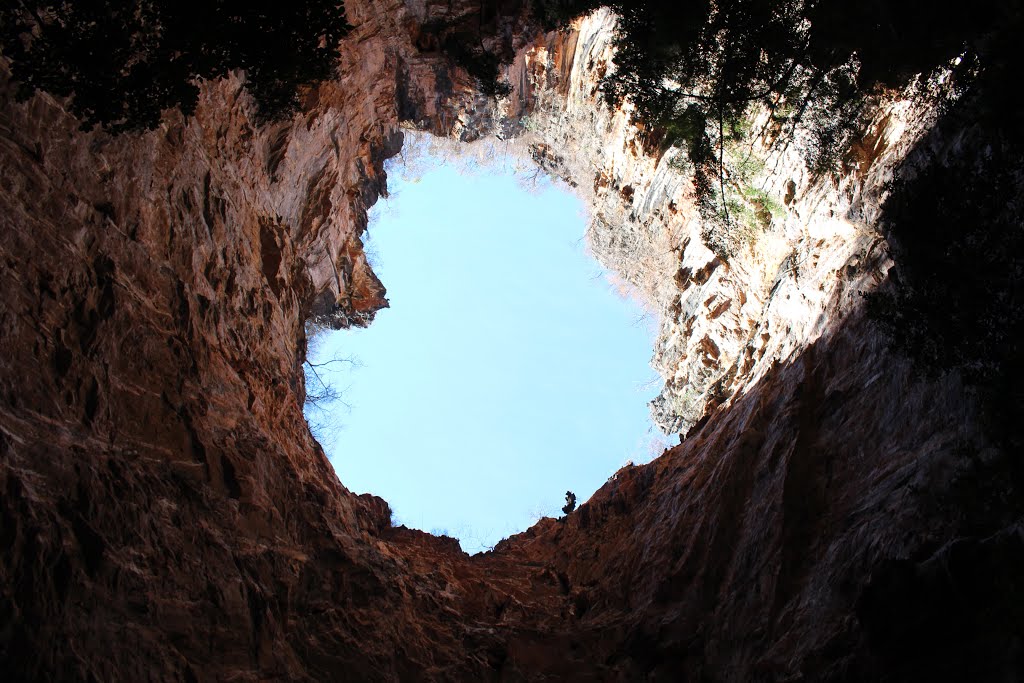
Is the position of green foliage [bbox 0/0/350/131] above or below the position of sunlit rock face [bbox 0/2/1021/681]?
above

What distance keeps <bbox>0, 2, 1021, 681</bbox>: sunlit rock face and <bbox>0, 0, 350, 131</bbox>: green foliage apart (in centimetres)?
81

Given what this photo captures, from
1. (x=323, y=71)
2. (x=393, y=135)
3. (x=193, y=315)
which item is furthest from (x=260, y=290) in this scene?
(x=393, y=135)

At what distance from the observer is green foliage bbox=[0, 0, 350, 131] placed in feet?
28.3

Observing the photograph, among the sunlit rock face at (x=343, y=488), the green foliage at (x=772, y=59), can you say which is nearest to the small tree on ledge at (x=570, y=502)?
the sunlit rock face at (x=343, y=488)

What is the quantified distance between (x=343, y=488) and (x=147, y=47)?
29.9ft

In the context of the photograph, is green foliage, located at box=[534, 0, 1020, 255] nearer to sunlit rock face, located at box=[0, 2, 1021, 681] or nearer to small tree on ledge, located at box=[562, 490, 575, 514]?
sunlit rock face, located at box=[0, 2, 1021, 681]

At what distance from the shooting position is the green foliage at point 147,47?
340 inches

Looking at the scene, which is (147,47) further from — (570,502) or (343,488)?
(570,502)

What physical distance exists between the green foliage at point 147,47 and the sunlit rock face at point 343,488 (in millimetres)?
812

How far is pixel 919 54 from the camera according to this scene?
400 inches

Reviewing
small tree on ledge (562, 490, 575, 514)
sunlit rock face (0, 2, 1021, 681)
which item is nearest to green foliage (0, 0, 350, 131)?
sunlit rock face (0, 2, 1021, 681)

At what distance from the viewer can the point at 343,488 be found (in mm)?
15758

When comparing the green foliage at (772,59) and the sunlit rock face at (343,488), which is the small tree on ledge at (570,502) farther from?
the green foliage at (772,59)

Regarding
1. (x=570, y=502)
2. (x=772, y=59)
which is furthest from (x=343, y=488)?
(x=772, y=59)
